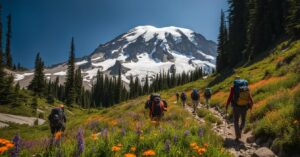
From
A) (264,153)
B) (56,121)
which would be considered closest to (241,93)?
(264,153)

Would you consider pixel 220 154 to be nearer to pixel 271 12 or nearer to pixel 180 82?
pixel 271 12

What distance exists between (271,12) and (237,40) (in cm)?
1377

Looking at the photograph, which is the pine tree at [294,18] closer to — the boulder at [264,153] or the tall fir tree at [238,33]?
the tall fir tree at [238,33]

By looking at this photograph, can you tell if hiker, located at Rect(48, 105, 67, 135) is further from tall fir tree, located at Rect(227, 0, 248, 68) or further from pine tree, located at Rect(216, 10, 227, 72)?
pine tree, located at Rect(216, 10, 227, 72)

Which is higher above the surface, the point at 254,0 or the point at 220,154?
the point at 254,0

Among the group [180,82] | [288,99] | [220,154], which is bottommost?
[220,154]

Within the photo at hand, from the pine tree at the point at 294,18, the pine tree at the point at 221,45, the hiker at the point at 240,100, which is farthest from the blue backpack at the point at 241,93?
the pine tree at the point at 221,45

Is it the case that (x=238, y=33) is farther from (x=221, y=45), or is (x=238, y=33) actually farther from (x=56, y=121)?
(x=56, y=121)

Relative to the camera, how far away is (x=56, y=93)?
414 ft

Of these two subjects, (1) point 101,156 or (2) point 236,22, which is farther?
(2) point 236,22

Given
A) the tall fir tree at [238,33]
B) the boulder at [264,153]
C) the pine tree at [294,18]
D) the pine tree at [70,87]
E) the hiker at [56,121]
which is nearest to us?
the boulder at [264,153]

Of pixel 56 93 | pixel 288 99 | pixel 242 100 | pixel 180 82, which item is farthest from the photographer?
pixel 180 82

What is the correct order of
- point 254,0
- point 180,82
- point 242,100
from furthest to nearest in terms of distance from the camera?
point 180,82 → point 254,0 → point 242,100

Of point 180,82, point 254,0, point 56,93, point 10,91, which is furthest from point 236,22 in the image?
point 56,93
